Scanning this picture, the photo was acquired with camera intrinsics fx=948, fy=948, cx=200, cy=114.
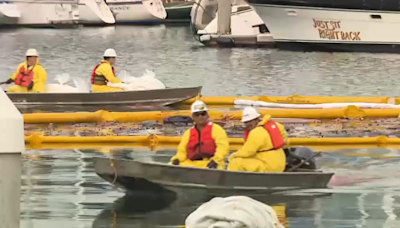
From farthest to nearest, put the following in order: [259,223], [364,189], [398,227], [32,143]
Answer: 1. [32,143]
2. [364,189]
3. [398,227]
4. [259,223]

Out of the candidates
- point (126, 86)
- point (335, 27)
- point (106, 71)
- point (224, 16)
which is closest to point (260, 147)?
point (106, 71)

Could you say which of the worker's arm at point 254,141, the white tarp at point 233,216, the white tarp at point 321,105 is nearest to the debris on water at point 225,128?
the white tarp at point 321,105

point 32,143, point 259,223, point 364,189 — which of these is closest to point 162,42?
point 32,143

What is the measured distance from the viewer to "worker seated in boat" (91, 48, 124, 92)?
20.6 m

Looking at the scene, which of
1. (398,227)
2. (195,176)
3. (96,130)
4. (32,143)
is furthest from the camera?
(96,130)

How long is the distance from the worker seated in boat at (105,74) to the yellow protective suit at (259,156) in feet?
28.7

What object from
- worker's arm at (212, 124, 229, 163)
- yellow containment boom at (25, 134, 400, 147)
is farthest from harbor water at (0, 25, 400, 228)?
worker's arm at (212, 124, 229, 163)

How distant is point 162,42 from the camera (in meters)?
52.9

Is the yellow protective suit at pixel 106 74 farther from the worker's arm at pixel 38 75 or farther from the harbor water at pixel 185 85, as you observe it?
the harbor water at pixel 185 85

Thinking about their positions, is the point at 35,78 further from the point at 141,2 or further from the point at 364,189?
the point at 141,2

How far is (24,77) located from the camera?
66.8 ft

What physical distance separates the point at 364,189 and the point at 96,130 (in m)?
6.06

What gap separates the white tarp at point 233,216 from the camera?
7.35 meters

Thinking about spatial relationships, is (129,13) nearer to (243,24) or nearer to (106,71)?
(243,24)
